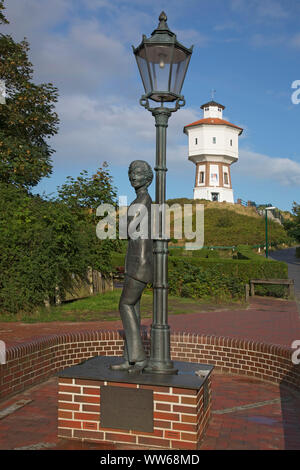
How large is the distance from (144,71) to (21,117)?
1370 cm

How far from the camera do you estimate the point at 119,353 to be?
22.9ft

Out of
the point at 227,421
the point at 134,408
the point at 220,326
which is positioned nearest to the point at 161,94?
the point at 134,408

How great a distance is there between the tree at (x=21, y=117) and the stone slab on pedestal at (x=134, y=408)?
12.7 m

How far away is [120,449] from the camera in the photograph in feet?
13.1

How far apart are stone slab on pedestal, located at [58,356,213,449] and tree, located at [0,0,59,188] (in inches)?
499

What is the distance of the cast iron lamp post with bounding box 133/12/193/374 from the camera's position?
4.37m

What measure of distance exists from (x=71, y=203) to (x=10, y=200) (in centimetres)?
296

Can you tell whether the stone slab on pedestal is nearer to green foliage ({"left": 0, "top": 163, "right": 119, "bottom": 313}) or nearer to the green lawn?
the green lawn

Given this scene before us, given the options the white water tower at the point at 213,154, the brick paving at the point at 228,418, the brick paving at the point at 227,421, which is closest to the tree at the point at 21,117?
the brick paving at the point at 228,418

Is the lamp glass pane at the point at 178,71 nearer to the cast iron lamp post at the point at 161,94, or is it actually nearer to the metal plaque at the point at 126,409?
the cast iron lamp post at the point at 161,94
